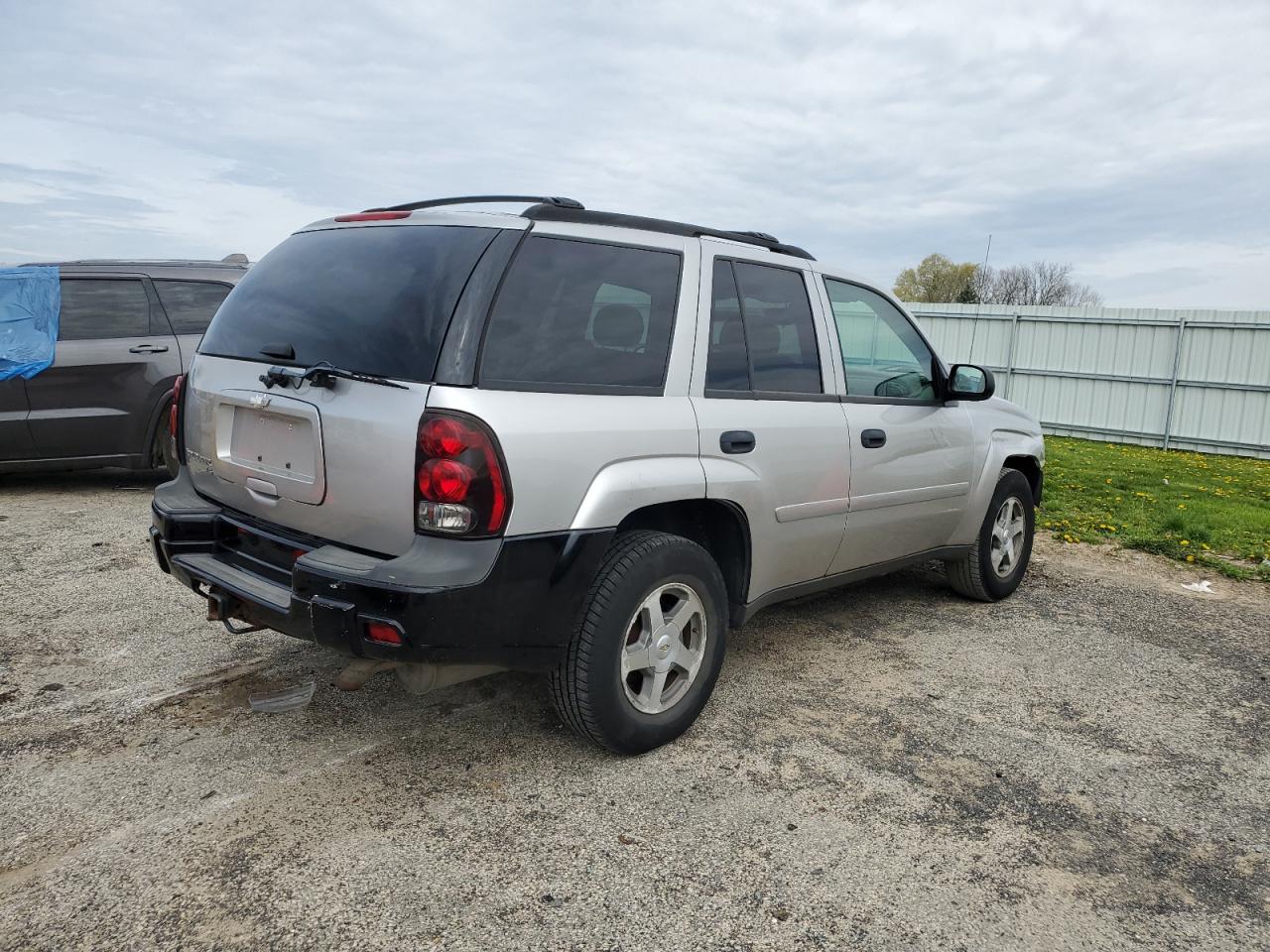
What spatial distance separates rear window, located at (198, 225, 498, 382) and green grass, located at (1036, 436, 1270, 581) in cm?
595

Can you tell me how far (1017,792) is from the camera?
318cm

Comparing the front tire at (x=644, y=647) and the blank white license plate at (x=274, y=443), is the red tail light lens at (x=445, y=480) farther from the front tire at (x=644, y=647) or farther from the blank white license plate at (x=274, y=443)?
the front tire at (x=644, y=647)

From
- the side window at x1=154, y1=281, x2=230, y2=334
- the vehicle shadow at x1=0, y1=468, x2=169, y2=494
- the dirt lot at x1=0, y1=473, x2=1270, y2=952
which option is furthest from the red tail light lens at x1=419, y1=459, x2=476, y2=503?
the vehicle shadow at x1=0, y1=468, x2=169, y2=494

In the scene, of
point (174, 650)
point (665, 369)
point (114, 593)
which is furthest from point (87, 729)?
point (665, 369)

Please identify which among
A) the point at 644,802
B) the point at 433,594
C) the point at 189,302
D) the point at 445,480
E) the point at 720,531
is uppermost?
the point at 189,302

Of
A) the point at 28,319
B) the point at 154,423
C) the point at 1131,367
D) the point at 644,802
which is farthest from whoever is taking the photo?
the point at 1131,367

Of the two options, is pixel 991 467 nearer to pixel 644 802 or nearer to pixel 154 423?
pixel 644 802

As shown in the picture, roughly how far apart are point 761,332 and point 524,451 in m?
1.40

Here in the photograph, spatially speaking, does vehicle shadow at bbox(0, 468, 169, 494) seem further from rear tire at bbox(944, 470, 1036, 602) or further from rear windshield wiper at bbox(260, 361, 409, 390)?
rear tire at bbox(944, 470, 1036, 602)

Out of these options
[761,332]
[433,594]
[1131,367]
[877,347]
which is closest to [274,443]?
[433,594]

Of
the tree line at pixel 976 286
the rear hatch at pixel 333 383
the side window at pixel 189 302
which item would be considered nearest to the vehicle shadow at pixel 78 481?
the side window at pixel 189 302

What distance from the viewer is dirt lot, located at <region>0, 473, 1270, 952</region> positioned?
95.3 inches

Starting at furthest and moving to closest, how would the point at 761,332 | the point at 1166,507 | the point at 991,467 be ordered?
1. the point at 1166,507
2. the point at 991,467
3. the point at 761,332

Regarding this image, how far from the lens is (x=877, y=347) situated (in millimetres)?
4438
